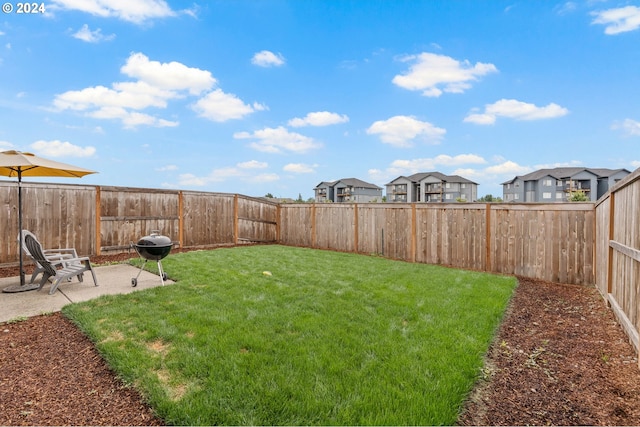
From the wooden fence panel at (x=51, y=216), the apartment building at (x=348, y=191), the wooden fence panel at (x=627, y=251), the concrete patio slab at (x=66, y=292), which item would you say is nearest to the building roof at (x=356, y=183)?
the apartment building at (x=348, y=191)

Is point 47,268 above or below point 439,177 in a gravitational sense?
below

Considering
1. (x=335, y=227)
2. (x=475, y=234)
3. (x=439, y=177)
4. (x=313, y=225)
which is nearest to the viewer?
(x=475, y=234)

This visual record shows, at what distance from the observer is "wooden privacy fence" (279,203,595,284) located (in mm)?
6715

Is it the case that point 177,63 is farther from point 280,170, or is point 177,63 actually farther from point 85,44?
point 280,170

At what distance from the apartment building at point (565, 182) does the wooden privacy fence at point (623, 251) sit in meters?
46.4

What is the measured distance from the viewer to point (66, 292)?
5000 millimetres

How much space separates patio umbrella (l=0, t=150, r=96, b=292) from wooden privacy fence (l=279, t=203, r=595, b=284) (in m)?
7.18

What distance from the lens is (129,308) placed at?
4.11 meters

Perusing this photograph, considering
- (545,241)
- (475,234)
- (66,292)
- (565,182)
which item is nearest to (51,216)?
(66,292)

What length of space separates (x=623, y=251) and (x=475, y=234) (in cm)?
410

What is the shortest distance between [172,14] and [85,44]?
250 cm

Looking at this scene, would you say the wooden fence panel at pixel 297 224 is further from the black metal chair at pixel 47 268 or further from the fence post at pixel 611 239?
the fence post at pixel 611 239
